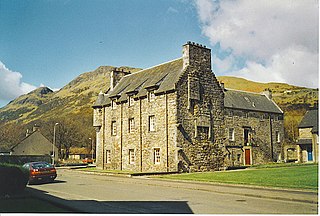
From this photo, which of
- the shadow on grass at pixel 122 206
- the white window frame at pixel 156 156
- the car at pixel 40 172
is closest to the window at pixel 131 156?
the white window frame at pixel 156 156

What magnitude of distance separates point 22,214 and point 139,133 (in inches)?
723

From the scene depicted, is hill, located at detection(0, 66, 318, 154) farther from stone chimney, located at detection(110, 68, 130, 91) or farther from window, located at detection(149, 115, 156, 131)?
window, located at detection(149, 115, 156, 131)

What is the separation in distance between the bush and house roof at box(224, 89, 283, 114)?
977 inches

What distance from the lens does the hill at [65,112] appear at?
122 ft

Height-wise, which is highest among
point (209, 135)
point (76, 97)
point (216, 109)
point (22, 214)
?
point (76, 97)

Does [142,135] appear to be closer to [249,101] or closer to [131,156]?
[131,156]

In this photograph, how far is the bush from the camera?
45.1ft

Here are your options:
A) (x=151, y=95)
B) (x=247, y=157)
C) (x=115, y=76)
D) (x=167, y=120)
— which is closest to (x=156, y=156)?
(x=167, y=120)

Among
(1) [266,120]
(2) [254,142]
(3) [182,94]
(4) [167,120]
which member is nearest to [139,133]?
(4) [167,120]

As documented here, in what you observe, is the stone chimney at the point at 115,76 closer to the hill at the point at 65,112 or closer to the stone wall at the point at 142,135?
the hill at the point at 65,112

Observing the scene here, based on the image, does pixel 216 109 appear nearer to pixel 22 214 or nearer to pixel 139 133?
pixel 139 133

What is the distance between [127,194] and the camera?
1442cm

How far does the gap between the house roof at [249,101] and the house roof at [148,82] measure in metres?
8.86

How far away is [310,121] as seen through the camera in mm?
35281
